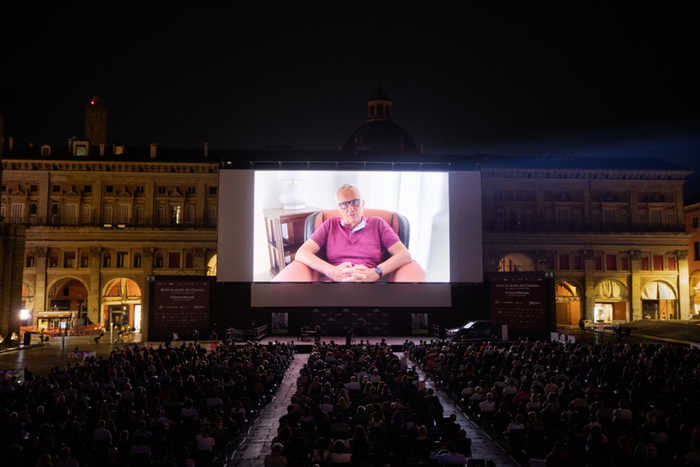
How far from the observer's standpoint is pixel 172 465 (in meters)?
9.49

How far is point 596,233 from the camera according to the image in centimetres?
5419

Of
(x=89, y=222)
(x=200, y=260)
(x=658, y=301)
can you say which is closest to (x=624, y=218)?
(x=658, y=301)

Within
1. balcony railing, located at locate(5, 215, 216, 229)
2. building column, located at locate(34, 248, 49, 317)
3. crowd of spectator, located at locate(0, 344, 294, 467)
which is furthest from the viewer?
balcony railing, located at locate(5, 215, 216, 229)

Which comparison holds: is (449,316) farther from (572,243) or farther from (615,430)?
(615,430)

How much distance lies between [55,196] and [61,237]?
399cm

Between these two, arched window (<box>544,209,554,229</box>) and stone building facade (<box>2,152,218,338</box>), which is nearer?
stone building facade (<box>2,152,218,338</box>)

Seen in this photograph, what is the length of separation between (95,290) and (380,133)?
36.1 metres

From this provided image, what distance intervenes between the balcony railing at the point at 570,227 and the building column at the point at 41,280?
40.9 m

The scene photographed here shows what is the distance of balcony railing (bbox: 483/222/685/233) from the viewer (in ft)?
Answer: 177

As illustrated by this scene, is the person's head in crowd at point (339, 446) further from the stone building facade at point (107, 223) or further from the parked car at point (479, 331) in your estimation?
the stone building facade at point (107, 223)

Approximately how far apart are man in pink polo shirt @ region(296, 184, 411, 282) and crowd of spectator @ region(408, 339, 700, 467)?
11240 mm

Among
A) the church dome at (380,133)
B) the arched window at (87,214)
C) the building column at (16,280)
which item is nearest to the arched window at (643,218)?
the church dome at (380,133)

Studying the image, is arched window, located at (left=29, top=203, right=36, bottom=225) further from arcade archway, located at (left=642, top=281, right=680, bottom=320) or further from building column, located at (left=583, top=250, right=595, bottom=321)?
arcade archway, located at (left=642, top=281, right=680, bottom=320)

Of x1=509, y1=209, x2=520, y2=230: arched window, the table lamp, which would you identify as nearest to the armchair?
the table lamp
